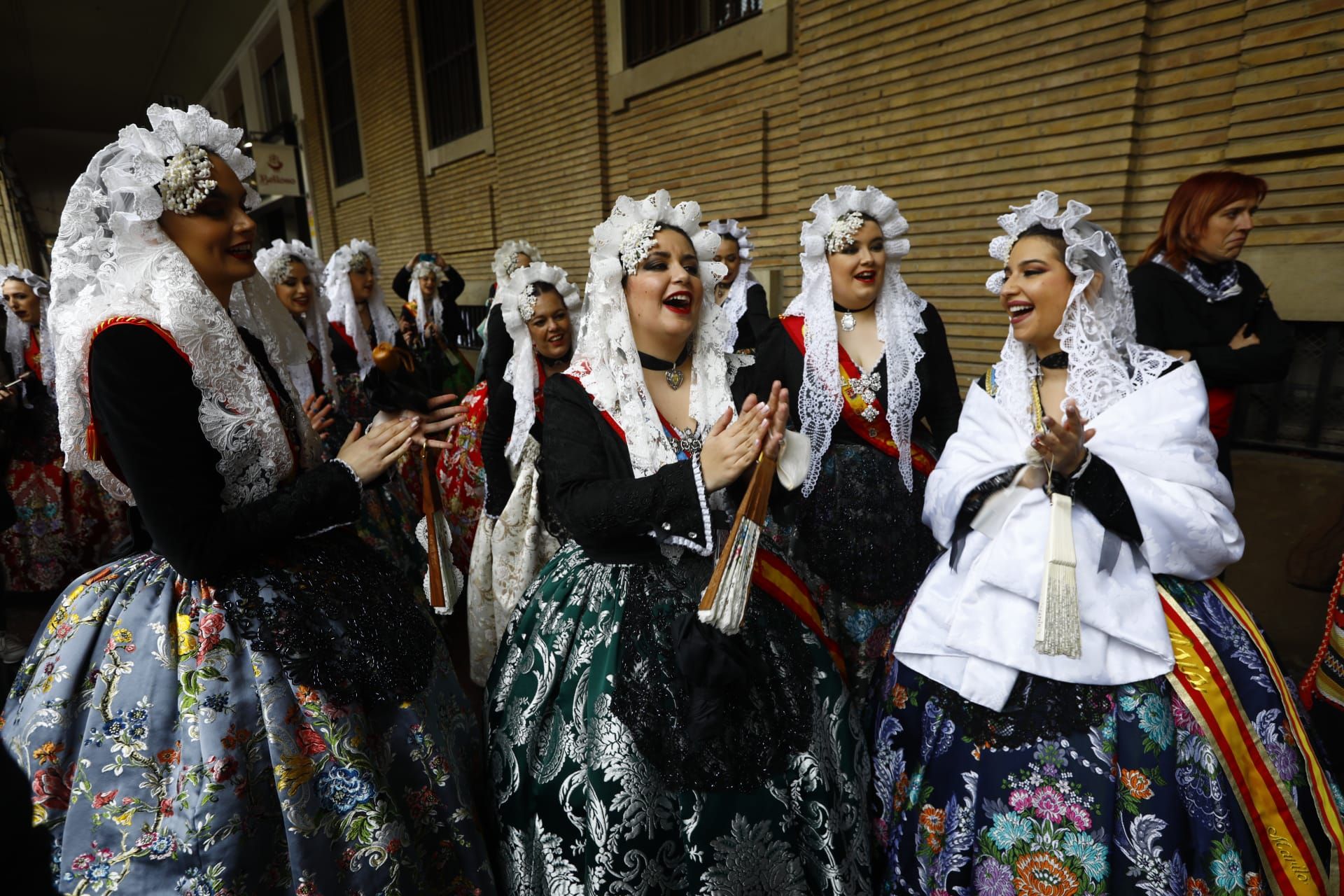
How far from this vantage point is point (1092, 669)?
5.29 ft

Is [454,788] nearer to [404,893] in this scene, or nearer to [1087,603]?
[404,893]

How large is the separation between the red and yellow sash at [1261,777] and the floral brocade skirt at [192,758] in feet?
6.03

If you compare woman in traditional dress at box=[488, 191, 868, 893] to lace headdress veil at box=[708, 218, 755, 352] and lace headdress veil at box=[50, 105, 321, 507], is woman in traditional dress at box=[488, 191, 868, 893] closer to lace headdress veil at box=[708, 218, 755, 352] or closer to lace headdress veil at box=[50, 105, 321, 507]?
lace headdress veil at box=[50, 105, 321, 507]

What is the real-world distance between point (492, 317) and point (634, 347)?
6.90 feet

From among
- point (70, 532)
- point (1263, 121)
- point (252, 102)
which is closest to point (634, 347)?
point (1263, 121)

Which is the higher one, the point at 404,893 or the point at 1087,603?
the point at 1087,603

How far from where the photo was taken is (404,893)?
5.07ft

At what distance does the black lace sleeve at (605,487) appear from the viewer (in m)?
1.56

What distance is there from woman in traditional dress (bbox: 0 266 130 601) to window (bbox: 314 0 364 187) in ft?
27.3

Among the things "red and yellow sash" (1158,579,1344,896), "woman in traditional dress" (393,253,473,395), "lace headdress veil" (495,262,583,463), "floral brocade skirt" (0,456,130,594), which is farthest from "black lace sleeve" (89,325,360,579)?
"floral brocade skirt" (0,456,130,594)

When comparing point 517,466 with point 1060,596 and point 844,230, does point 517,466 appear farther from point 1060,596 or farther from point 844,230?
point 1060,596

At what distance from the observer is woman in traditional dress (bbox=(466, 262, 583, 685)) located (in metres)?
3.01

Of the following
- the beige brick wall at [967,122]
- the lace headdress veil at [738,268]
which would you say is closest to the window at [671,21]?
the beige brick wall at [967,122]

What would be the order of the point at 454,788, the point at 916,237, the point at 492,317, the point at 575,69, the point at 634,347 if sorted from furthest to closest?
1. the point at 575,69
2. the point at 916,237
3. the point at 492,317
4. the point at 634,347
5. the point at 454,788
